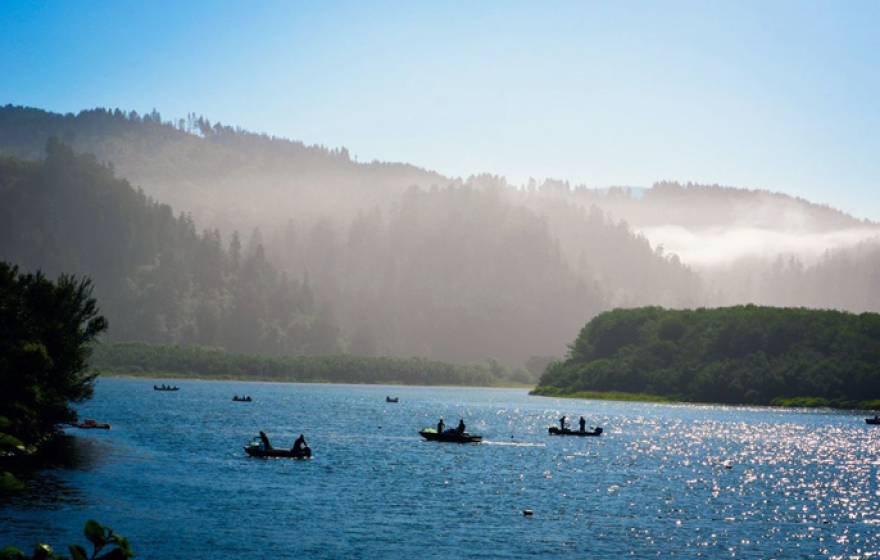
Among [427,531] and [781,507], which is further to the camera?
[781,507]

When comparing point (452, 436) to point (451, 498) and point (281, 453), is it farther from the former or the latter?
point (451, 498)

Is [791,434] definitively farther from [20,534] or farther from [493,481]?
[20,534]

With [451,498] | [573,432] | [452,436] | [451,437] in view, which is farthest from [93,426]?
[451,498]

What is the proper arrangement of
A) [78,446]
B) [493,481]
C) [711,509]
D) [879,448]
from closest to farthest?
[711,509]
[493,481]
[78,446]
[879,448]

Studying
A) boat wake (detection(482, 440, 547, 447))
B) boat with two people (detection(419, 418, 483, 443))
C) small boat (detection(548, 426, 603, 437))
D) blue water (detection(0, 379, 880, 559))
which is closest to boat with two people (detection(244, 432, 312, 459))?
blue water (detection(0, 379, 880, 559))

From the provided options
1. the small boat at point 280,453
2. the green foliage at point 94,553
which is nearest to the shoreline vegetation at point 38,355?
the small boat at point 280,453

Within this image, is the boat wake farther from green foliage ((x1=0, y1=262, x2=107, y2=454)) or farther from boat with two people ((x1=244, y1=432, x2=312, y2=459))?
green foliage ((x1=0, y1=262, x2=107, y2=454))

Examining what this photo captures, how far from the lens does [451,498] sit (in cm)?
8019

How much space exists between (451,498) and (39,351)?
137ft

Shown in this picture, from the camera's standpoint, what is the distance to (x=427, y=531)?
6378cm

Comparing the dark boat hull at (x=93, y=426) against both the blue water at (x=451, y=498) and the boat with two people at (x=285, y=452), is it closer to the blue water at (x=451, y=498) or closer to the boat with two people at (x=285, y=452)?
the blue water at (x=451, y=498)

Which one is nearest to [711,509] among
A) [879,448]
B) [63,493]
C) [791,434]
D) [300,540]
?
[300,540]

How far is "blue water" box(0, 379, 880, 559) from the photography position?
2341 inches

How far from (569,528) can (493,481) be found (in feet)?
87.3
